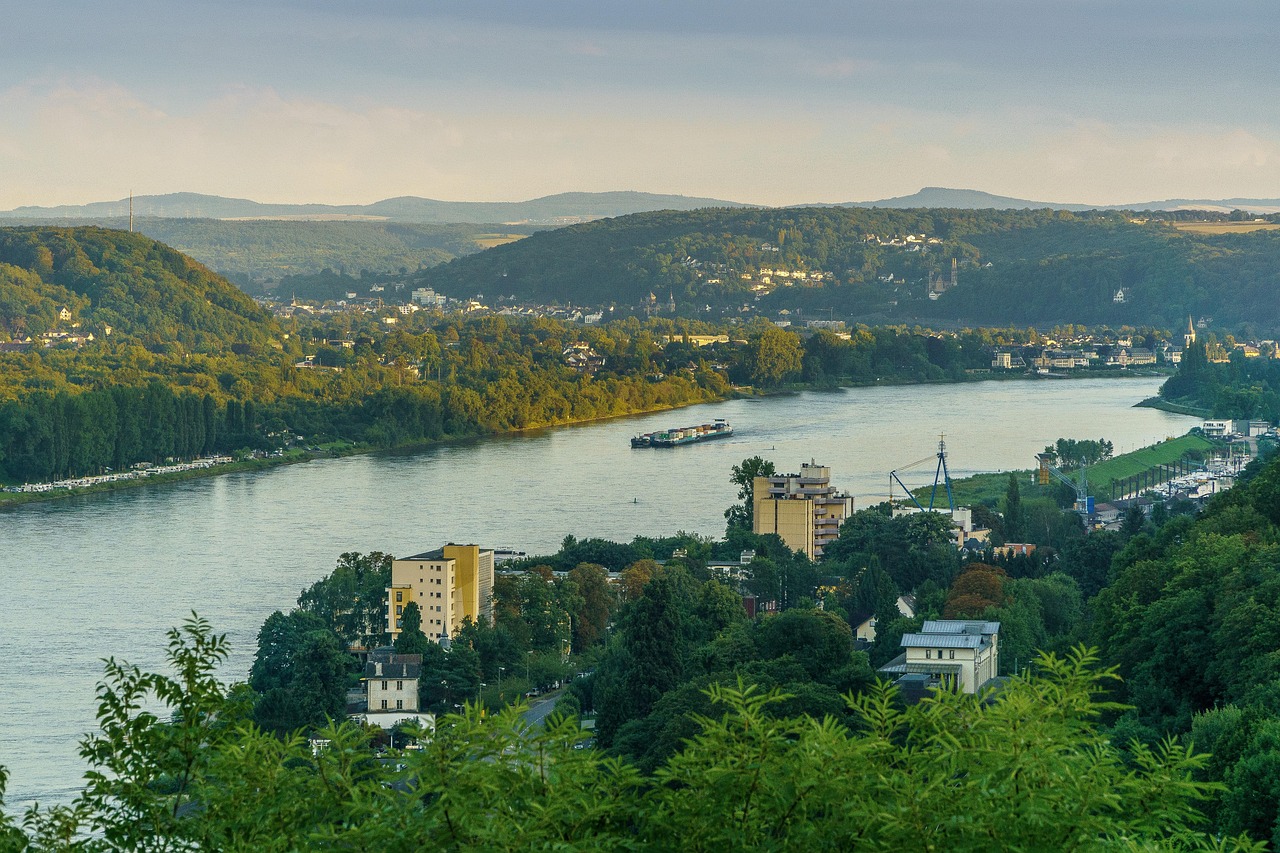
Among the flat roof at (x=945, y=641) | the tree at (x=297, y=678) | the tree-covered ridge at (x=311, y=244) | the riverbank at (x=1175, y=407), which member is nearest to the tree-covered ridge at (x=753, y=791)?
the flat roof at (x=945, y=641)

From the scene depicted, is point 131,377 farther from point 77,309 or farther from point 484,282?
point 484,282

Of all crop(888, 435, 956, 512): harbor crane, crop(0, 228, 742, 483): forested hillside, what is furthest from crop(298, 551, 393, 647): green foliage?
crop(0, 228, 742, 483): forested hillside

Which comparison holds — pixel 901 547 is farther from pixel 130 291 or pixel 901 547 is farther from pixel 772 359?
pixel 130 291

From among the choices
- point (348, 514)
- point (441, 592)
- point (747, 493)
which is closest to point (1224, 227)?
point (747, 493)

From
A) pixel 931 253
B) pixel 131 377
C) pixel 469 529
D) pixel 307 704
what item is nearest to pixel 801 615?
pixel 307 704

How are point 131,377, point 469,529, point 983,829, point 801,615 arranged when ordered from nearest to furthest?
point 983,829 < point 801,615 < point 469,529 < point 131,377
